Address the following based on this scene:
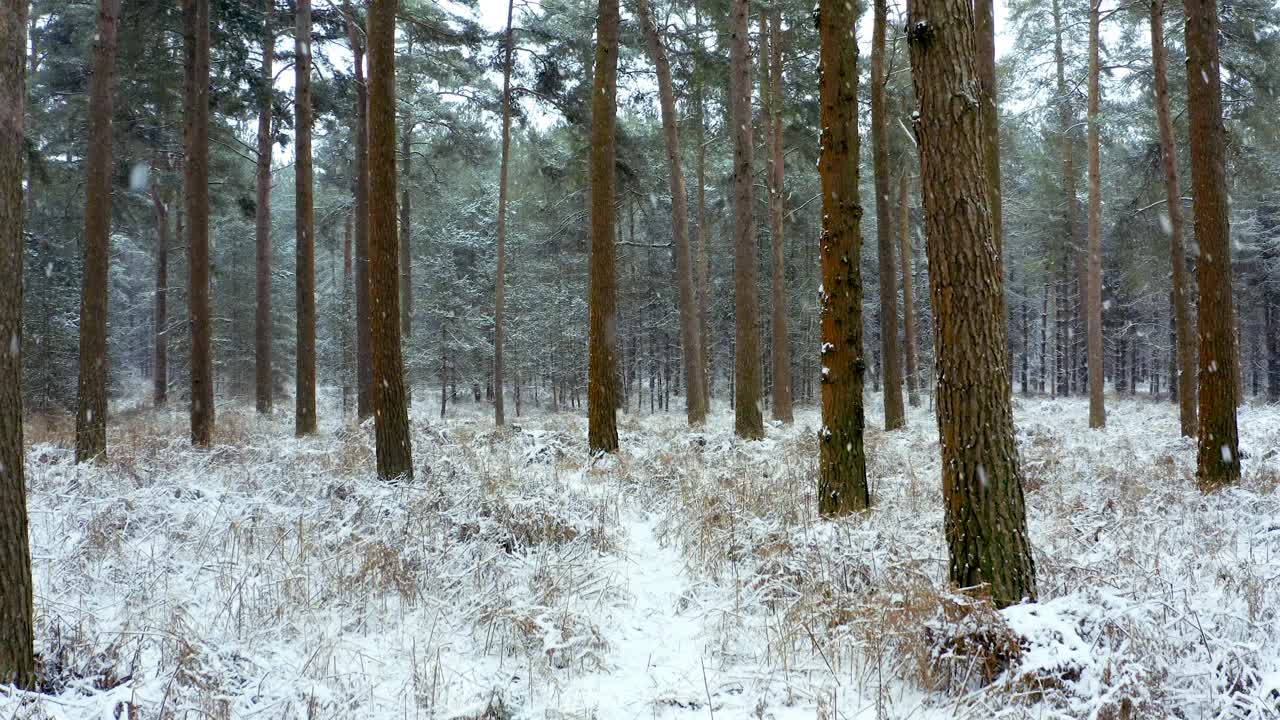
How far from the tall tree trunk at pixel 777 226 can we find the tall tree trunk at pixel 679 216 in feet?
6.41

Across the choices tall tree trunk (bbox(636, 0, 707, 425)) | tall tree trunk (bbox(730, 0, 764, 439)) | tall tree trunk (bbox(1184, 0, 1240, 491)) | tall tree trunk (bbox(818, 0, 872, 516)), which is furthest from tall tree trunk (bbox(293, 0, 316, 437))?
tall tree trunk (bbox(1184, 0, 1240, 491))

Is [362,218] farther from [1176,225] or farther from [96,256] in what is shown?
[1176,225]

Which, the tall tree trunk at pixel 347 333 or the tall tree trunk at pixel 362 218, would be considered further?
the tall tree trunk at pixel 347 333

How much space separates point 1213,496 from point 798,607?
572 centimetres

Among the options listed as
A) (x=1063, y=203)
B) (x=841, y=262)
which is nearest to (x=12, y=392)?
(x=841, y=262)

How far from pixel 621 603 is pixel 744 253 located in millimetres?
9147

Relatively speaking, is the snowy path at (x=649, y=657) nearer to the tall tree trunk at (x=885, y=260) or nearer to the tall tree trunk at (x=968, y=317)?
the tall tree trunk at (x=968, y=317)

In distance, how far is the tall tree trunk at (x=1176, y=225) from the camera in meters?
12.3

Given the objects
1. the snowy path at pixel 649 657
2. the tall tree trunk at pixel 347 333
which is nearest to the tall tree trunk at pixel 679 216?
the snowy path at pixel 649 657

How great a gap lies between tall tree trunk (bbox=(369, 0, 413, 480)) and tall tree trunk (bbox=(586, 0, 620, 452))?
3172 millimetres

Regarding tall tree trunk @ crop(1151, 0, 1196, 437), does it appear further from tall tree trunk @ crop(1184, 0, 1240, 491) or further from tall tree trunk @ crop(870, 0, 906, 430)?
tall tree trunk @ crop(1184, 0, 1240, 491)

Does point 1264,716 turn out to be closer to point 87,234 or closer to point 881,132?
point 881,132

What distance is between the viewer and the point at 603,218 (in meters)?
10.2

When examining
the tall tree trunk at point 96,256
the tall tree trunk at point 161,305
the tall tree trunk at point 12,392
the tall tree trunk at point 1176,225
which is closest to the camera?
the tall tree trunk at point 12,392
